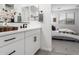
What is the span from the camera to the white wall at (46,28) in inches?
112

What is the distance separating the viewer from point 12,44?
140cm

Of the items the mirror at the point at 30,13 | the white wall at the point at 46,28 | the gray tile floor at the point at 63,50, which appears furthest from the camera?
the mirror at the point at 30,13

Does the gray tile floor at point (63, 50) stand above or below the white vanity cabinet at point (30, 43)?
below

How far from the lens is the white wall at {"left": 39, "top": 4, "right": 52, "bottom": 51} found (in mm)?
2835

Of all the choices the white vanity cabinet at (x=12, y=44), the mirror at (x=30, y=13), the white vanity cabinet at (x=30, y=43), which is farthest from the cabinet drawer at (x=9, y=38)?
the mirror at (x=30, y=13)

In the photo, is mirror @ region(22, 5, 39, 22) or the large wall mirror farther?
the large wall mirror

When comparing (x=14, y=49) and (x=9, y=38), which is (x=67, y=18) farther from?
(x=9, y=38)

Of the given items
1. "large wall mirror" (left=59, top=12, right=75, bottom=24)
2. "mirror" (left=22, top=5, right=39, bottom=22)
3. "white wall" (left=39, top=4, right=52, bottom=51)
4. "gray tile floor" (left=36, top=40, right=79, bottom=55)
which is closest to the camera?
"gray tile floor" (left=36, top=40, right=79, bottom=55)

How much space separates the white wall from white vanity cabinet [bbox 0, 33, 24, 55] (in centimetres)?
132

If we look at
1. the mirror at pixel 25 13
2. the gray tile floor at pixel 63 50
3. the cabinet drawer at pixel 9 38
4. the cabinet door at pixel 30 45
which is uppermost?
the mirror at pixel 25 13

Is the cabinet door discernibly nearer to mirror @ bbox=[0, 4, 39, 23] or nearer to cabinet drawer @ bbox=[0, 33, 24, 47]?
cabinet drawer @ bbox=[0, 33, 24, 47]

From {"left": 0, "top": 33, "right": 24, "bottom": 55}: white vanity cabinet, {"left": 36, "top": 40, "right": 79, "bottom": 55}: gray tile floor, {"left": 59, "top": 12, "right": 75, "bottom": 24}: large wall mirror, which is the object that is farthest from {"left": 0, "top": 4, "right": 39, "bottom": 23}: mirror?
{"left": 59, "top": 12, "right": 75, "bottom": 24}: large wall mirror

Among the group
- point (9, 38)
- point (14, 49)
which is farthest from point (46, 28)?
point (9, 38)

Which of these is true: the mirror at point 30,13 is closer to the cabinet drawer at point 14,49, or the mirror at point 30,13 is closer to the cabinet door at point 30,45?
the cabinet door at point 30,45
